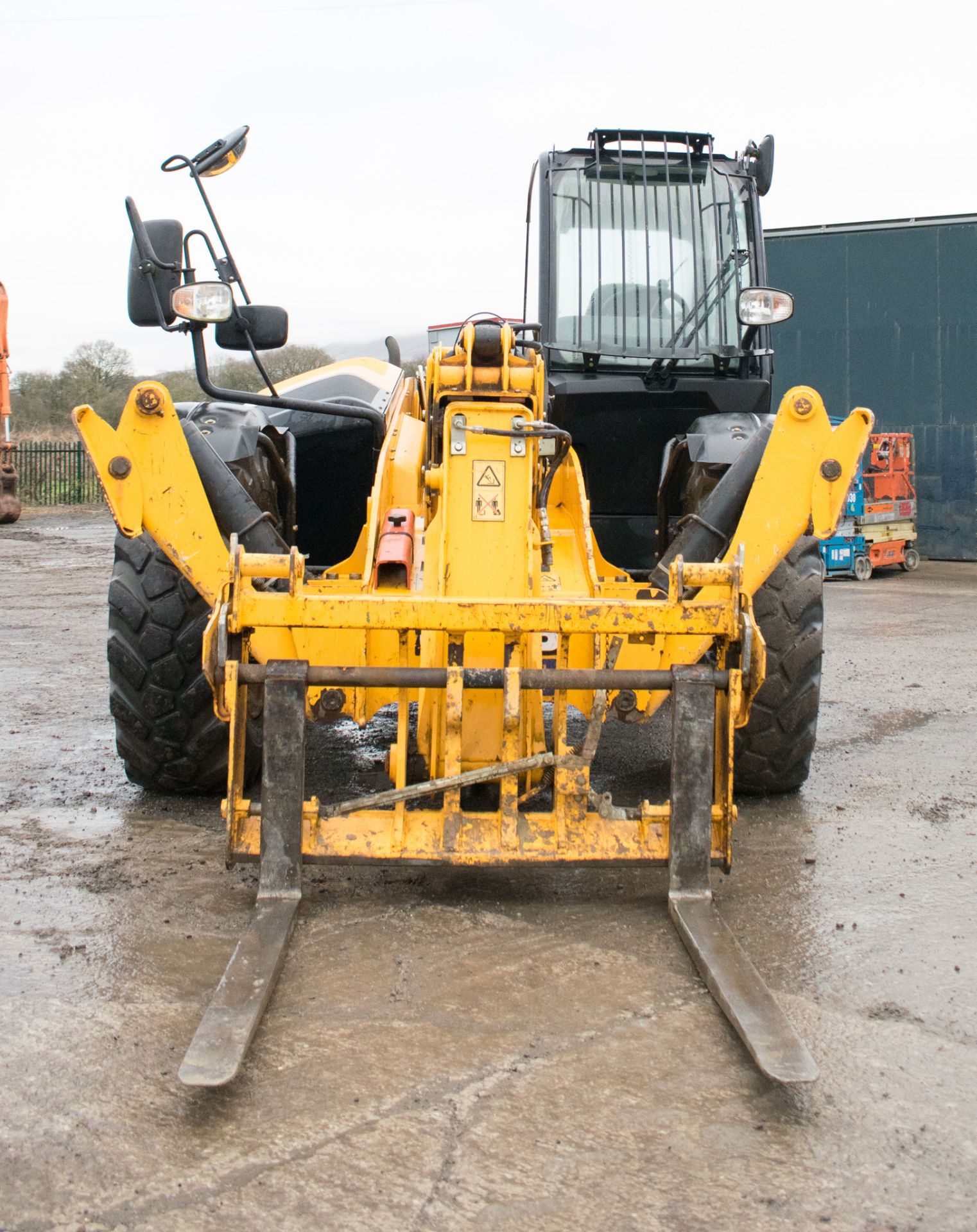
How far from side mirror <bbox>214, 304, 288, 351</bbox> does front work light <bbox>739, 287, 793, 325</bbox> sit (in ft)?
5.27

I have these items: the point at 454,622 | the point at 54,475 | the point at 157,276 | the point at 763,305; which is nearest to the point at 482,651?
the point at 454,622

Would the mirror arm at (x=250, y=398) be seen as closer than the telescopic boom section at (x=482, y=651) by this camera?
No

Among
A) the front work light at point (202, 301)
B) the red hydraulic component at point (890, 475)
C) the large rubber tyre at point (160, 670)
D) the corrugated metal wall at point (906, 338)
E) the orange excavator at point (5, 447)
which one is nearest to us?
the front work light at point (202, 301)

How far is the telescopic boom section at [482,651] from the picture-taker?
3.25 metres

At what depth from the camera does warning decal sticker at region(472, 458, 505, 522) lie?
3645 mm

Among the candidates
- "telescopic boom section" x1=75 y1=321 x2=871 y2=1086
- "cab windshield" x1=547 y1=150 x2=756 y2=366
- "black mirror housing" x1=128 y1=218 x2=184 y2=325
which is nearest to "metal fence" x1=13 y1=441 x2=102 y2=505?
"cab windshield" x1=547 y1=150 x2=756 y2=366

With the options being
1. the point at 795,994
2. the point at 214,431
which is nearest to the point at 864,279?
the point at 214,431

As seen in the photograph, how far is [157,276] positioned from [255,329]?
0.38 metres

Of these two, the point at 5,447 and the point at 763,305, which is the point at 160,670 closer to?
the point at 763,305

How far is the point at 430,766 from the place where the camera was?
3.50 meters

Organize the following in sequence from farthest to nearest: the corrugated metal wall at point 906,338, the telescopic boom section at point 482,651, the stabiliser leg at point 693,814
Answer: the corrugated metal wall at point 906,338 < the telescopic boom section at point 482,651 < the stabiliser leg at point 693,814

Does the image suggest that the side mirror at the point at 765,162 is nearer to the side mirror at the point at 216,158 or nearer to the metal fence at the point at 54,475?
the side mirror at the point at 216,158

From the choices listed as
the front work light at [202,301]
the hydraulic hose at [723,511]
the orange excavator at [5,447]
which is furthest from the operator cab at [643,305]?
the orange excavator at [5,447]

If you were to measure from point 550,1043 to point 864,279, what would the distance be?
16.5 meters
